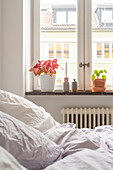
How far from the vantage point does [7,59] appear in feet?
8.65

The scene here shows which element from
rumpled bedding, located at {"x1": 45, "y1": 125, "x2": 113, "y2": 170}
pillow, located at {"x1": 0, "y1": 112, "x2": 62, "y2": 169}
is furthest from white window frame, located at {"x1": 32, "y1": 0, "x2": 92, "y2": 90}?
pillow, located at {"x1": 0, "y1": 112, "x2": 62, "y2": 169}

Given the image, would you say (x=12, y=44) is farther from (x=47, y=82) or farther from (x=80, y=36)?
(x=80, y=36)

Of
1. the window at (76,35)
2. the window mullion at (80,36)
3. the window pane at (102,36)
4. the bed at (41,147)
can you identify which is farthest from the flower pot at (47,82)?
the bed at (41,147)

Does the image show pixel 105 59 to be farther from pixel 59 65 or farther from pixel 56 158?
pixel 56 158

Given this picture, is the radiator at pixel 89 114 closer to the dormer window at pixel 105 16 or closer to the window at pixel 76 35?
the window at pixel 76 35

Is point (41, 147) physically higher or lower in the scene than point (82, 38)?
lower

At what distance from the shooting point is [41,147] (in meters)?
0.89

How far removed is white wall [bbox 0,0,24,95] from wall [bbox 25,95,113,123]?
0.29 metres

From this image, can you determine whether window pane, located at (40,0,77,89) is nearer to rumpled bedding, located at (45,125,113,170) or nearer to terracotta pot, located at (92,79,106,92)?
terracotta pot, located at (92,79,106,92)

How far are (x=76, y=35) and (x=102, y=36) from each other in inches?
13.3

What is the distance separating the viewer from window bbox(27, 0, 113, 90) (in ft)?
9.45

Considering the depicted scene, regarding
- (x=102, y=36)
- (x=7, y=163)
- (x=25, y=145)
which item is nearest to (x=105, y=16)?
(x=102, y=36)

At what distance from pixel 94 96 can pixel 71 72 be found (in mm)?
474

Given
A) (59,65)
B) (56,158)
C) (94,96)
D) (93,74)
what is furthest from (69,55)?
(56,158)
